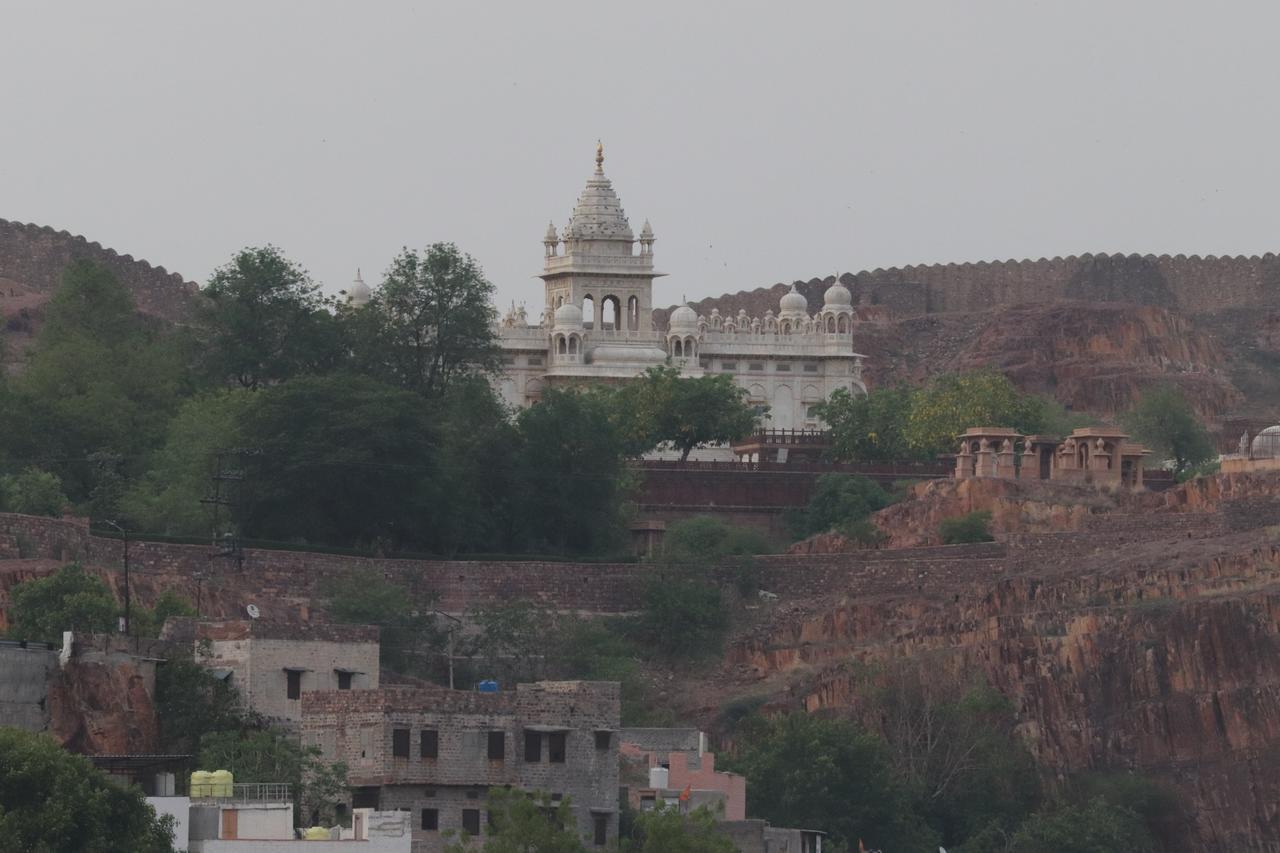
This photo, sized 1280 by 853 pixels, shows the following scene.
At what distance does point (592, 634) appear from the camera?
336 feet

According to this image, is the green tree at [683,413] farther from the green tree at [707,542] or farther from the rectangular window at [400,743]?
the rectangular window at [400,743]

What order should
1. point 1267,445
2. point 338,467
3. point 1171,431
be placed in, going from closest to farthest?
point 338,467 < point 1267,445 < point 1171,431

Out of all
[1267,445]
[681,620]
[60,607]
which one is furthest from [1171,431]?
[60,607]

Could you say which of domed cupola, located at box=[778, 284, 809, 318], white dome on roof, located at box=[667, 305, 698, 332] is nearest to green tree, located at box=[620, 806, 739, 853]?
white dome on roof, located at box=[667, 305, 698, 332]

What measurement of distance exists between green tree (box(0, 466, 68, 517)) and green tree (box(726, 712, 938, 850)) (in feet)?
55.9

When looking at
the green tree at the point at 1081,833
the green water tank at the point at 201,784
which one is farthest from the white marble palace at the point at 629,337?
the green water tank at the point at 201,784

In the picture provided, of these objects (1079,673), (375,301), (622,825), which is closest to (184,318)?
(375,301)

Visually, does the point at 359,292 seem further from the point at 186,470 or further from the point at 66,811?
the point at 66,811

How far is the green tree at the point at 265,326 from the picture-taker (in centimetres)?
11669

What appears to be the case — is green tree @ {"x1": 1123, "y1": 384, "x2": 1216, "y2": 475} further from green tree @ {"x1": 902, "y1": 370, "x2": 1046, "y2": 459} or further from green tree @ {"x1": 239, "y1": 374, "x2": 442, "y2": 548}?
green tree @ {"x1": 239, "y1": 374, "x2": 442, "y2": 548}

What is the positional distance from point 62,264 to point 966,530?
39559mm

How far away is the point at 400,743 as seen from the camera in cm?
6525

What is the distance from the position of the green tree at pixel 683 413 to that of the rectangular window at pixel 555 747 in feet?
185

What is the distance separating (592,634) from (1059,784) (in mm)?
11592
